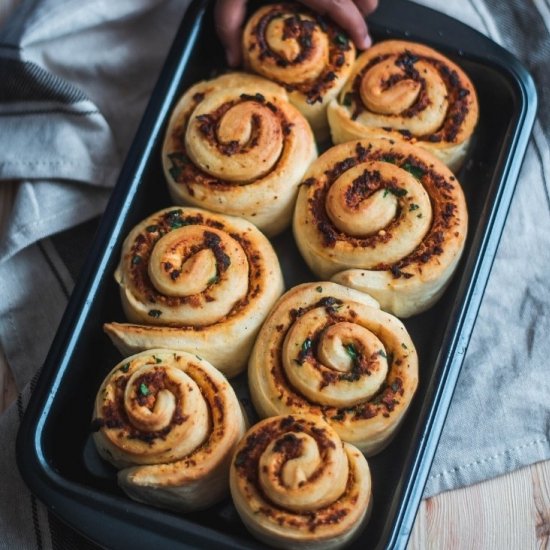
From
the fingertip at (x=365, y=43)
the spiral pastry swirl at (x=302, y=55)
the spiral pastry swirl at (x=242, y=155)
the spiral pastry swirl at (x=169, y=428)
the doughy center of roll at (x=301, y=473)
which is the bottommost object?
the spiral pastry swirl at (x=169, y=428)

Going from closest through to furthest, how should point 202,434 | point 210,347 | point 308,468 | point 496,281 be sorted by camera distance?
point 308,468 < point 202,434 < point 210,347 < point 496,281

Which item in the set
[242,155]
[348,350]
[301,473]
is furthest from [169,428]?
[242,155]

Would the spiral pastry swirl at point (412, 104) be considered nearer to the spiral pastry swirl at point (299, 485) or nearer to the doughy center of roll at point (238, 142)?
the doughy center of roll at point (238, 142)

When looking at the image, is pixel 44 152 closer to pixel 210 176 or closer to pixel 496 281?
pixel 210 176

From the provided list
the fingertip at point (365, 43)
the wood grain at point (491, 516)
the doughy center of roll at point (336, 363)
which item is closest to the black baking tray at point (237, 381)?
the fingertip at point (365, 43)

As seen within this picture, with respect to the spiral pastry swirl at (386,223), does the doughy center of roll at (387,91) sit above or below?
above

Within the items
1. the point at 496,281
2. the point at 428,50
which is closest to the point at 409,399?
the point at 496,281
